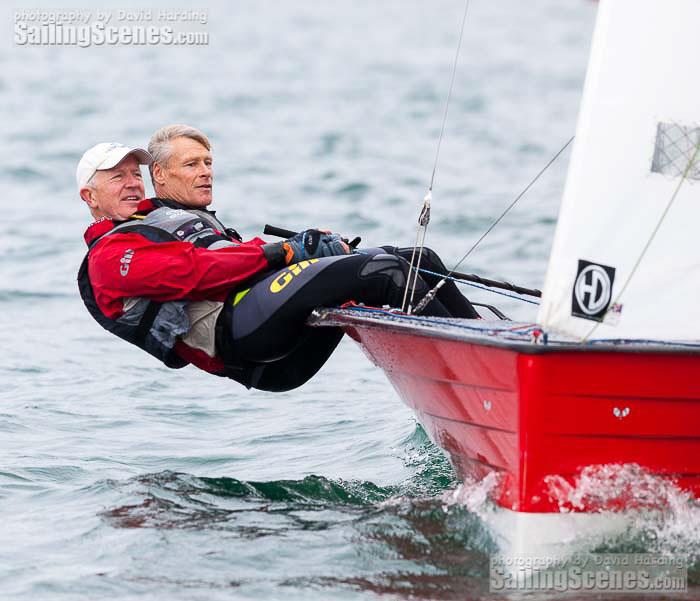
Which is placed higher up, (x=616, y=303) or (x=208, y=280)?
(x=616, y=303)

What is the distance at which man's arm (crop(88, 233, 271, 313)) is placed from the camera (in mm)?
4793

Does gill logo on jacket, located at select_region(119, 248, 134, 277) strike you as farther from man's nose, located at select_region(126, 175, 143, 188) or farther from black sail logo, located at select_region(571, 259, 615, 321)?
A: black sail logo, located at select_region(571, 259, 615, 321)

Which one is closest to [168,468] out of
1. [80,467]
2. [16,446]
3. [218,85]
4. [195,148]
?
[80,467]

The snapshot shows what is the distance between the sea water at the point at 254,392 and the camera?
4.44 metres

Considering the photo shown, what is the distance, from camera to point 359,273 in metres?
4.96

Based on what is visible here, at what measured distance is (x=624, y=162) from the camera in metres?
3.92

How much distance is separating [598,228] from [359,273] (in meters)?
1.25

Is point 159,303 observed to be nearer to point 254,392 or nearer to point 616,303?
point 616,303

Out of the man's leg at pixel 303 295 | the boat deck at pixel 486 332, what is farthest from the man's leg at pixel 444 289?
the boat deck at pixel 486 332

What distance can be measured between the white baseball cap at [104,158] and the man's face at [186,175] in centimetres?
9

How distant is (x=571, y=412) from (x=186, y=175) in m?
1.97

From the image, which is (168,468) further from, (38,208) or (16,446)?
(38,208)

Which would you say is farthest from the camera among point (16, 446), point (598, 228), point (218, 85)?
point (218, 85)

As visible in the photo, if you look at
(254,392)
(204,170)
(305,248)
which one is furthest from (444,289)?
(254,392)
